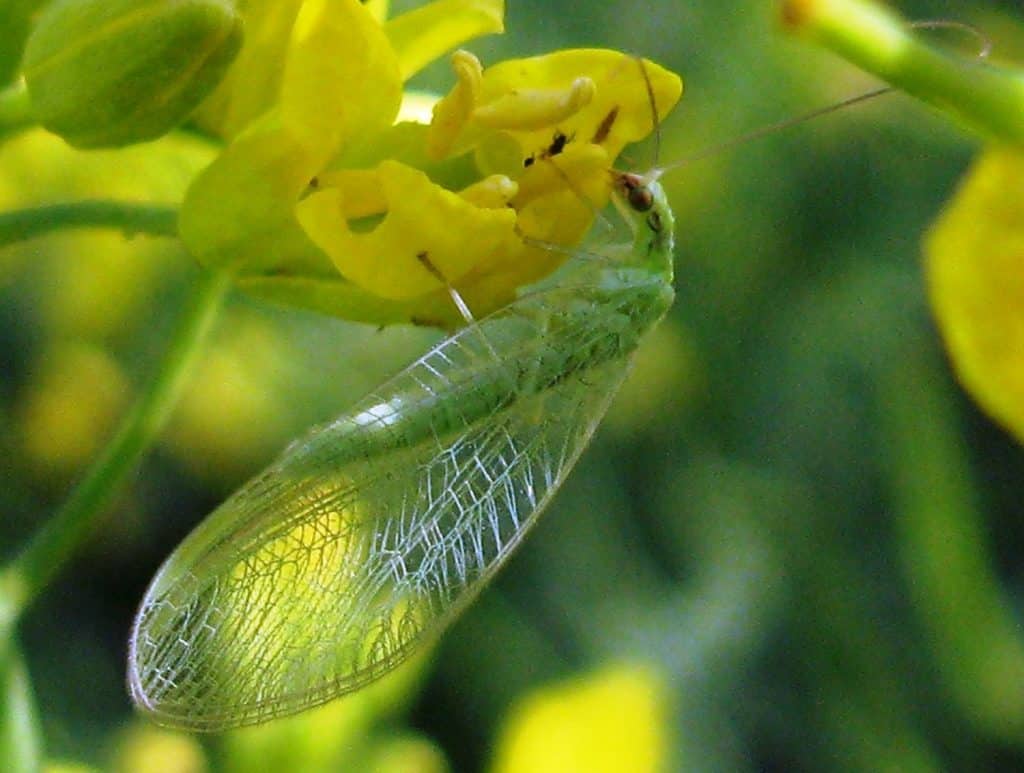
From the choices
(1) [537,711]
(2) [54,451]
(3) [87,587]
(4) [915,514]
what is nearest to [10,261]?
(2) [54,451]

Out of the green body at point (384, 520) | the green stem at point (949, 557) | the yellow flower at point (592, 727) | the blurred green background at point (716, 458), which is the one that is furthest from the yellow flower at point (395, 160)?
the green stem at point (949, 557)

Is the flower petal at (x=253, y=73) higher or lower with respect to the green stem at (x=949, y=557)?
higher

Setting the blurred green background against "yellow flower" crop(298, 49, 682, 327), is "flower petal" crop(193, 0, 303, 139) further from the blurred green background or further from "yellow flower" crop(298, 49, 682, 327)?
the blurred green background

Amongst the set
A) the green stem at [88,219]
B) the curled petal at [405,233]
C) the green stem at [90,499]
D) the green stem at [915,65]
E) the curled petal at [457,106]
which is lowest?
the green stem at [90,499]

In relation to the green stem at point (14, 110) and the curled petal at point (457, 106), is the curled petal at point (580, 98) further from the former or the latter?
the green stem at point (14, 110)

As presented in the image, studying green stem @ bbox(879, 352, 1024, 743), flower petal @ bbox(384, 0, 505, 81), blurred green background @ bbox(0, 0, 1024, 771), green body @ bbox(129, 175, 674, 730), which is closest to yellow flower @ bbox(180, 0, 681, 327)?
flower petal @ bbox(384, 0, 505, 81)

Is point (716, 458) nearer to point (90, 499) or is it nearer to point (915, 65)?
point (90, 499)

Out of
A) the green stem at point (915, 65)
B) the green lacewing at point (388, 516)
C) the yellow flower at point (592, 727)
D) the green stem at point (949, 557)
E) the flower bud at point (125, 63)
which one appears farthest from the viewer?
the green stem at point (949, 557)
